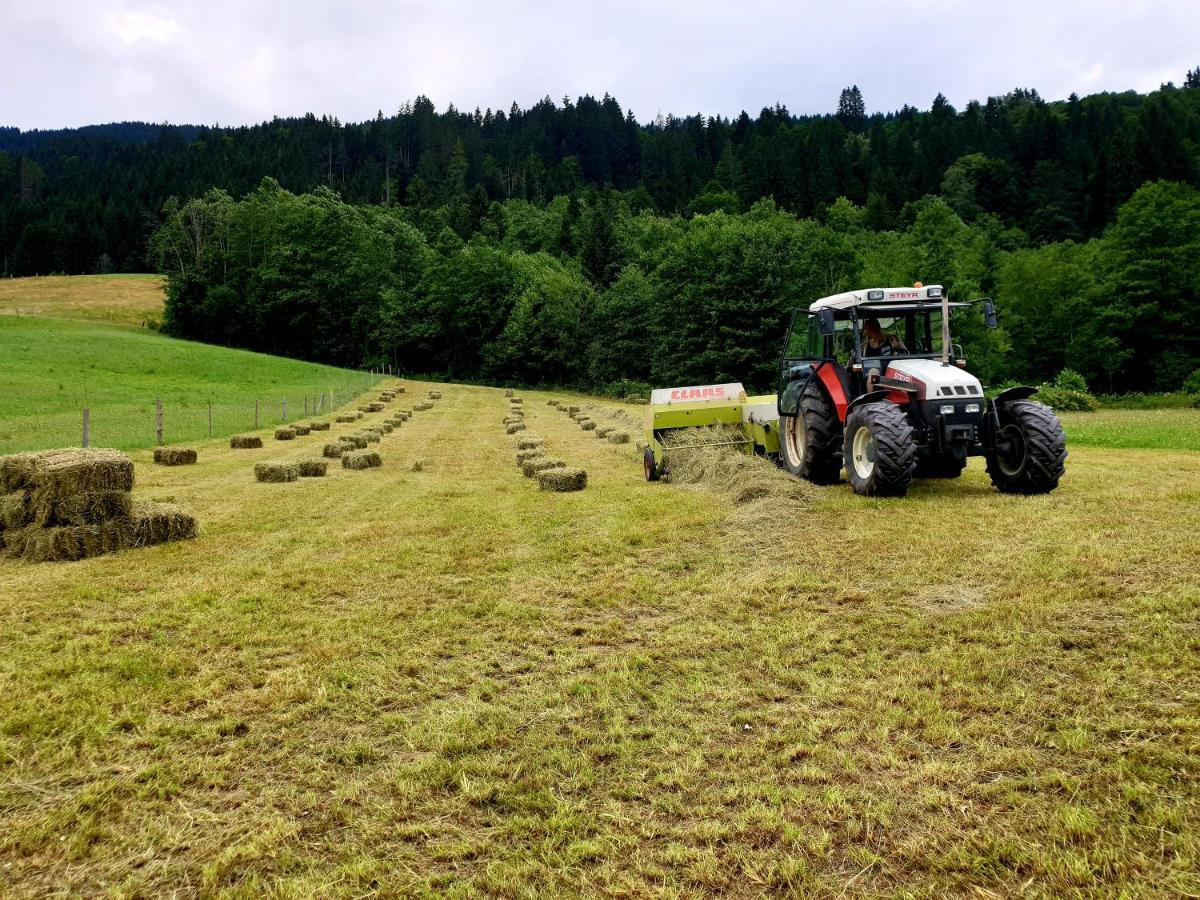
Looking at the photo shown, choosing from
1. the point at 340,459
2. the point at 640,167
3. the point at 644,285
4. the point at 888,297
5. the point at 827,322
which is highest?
the point at 640,167

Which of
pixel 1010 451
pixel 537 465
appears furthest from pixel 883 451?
pixel 537 465

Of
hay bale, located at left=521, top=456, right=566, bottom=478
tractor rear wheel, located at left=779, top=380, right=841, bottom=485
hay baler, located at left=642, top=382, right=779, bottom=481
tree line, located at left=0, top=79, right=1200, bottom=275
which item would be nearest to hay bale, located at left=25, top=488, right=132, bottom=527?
hay bale, located at left=521, top=456, right=566, bottom=478

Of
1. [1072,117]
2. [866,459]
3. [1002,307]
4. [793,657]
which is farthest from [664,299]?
[1072,117]

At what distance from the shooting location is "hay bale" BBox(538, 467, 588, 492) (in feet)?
40.0

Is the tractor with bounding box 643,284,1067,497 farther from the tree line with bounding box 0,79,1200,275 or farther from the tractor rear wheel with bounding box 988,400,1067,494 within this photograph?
the tree line with bounding box 0,79,1200,275

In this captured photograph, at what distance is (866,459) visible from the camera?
966cm

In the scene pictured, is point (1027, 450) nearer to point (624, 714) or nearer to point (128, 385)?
point (624, 714)

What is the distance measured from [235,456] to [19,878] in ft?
53.2

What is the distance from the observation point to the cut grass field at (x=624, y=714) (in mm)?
2916

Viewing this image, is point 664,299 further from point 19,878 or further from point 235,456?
point 19,878

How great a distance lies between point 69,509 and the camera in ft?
26.7

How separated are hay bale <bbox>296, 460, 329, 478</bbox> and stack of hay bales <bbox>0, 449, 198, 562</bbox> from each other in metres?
5.65

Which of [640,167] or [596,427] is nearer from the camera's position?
[596,427]

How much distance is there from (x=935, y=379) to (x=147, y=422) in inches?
888
